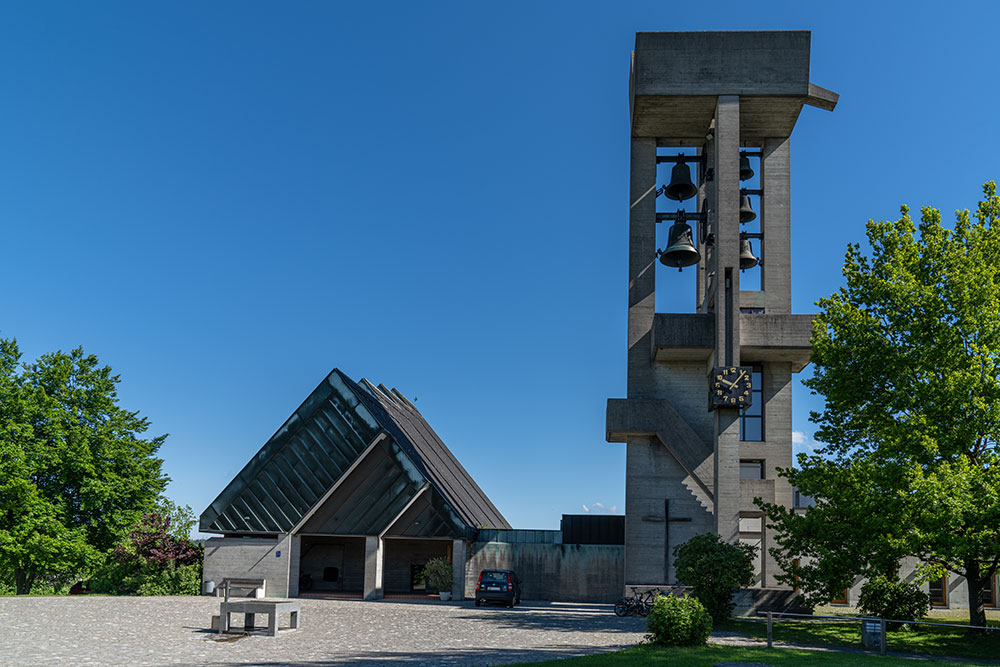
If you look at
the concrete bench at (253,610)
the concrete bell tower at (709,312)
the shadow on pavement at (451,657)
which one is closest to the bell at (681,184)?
the concrete bell tower at (709,312)

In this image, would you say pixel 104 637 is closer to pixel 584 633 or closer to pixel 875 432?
pixel 584 633

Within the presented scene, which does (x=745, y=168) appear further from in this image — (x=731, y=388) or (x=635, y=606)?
(x=635, y=606)

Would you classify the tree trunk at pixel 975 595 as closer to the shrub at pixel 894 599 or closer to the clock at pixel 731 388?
the shrub at pixel 894 599

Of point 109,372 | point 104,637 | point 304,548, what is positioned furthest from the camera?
point 109,372

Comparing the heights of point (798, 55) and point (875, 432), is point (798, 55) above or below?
above

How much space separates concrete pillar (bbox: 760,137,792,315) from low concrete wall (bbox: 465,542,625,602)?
11657 mm

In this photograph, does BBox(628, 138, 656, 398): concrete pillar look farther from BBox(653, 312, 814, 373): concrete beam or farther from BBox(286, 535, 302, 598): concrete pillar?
BBox(286, 535, 302, 598): concrete pillar

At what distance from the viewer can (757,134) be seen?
1320 inches

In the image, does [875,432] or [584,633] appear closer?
[584,633]

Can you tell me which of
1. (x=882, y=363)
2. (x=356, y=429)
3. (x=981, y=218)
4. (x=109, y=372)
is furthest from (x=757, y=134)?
(x=109, y=372)

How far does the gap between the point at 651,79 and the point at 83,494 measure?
103 feet

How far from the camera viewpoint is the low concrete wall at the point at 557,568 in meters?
34.8

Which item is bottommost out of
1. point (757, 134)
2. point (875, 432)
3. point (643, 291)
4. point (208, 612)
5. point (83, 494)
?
point (208, 612)

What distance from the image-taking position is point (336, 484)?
→ 113 ft
